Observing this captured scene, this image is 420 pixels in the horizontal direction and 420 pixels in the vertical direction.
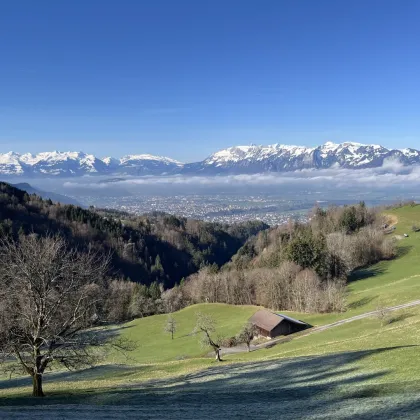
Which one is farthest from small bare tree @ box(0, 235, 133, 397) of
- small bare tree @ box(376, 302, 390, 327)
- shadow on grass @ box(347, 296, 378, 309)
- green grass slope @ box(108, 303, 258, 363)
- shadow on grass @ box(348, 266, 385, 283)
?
shadow on grass @ box(348, 266, 385, 283)

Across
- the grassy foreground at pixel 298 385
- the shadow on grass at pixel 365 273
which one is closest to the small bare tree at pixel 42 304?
the grassy foreground at pixel 298 385

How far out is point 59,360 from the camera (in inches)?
1127

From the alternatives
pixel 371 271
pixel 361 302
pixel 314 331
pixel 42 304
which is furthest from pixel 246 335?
pixel 371 271

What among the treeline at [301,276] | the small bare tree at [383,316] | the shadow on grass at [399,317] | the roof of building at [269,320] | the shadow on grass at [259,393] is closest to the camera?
the shadow on grass at [259,393]

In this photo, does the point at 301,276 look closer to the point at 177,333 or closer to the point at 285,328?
the point at 285,328

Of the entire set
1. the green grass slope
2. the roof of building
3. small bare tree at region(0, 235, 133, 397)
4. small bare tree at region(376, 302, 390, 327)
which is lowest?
the green grass slope

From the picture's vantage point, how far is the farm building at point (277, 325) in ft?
255

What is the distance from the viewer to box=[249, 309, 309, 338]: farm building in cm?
7762

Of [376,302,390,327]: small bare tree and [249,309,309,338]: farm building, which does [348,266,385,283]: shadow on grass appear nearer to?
[249,309,309,338]: farm building

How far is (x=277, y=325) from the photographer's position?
77.7 metres

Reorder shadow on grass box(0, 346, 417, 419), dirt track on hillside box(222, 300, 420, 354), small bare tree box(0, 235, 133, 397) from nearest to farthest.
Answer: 1. shadow on grass box(0, 346, 417, 419)
2. small bare tree box(0, 235, 133, 397)
3. dirt track on hillside box(222, 300, 420, 354)

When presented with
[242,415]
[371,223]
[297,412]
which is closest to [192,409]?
[242,415]

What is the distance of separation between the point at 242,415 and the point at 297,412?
97.4 inches

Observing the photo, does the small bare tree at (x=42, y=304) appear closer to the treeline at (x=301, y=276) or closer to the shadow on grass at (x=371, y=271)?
the treeline at (x=301, y=276)
